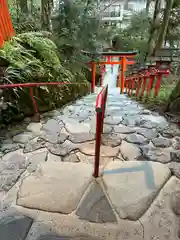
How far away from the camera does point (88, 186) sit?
1321 mm

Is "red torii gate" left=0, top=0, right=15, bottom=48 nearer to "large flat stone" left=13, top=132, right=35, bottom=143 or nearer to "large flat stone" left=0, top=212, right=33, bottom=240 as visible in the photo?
"large flat stone" left=13, top=132, right=35, bottom=143

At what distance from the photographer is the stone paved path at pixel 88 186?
1011mm

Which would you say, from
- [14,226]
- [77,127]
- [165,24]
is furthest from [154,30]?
[14,226]

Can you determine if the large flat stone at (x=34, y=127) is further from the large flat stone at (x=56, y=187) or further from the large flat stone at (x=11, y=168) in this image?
the large flat stone at (x=56, y=187)

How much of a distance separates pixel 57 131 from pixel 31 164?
771 mm

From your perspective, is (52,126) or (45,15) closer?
(52,126)

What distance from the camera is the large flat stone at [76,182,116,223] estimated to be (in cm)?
Result: 107

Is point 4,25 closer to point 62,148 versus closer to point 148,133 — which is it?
point 62,148

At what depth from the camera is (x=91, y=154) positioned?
1777mm

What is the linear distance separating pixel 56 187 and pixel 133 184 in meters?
0.63

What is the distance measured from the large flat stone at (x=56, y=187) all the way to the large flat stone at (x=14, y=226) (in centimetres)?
10

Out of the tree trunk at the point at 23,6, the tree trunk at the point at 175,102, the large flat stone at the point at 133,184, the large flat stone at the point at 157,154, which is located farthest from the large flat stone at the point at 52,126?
the tree trunk at the point at 23,6

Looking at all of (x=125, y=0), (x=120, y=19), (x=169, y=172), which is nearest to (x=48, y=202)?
(x=169, y=172)

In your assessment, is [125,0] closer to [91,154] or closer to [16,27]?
[16,27]
